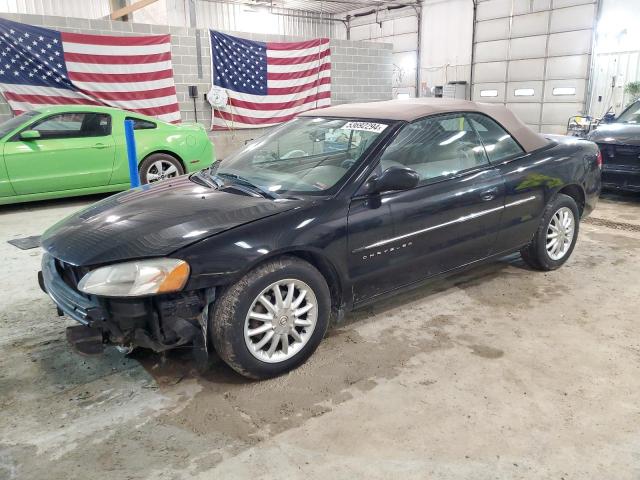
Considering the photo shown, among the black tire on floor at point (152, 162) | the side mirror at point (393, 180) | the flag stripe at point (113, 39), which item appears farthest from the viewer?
the flag stripe at point (113, 39)

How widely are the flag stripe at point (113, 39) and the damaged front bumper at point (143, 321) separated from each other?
7.46m

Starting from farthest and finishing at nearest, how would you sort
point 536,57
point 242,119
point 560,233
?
point 536,57 < point 242,119 < point 560,233

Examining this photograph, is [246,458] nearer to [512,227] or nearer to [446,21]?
[512,227]

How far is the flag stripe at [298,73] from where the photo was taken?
10.5 m

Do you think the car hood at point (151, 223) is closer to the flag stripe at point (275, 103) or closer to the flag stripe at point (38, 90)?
the flag stripe at point (38, 90)

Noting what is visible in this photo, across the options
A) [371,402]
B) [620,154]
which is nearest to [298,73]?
[620,154]

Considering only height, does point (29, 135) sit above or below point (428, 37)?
below

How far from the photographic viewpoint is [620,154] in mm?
6395

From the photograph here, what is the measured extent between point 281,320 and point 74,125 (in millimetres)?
5217

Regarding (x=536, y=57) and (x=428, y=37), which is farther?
(x=428, y=37)

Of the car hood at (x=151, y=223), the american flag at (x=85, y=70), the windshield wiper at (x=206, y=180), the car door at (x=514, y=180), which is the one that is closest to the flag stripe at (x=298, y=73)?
the american flag at (x=85, y=70)

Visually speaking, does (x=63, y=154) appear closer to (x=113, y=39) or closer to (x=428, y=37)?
(x=113, y=39)

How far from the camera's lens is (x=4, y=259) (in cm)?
457

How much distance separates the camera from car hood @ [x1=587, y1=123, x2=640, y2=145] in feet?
20.7
